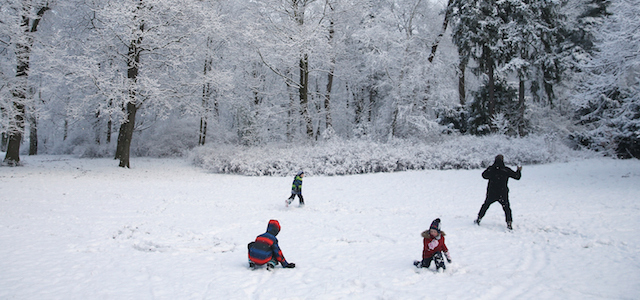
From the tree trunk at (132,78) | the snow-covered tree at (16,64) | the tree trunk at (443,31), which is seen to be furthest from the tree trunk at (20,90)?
the tree trunk at (443,31)

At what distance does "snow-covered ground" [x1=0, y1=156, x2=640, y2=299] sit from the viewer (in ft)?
14.5

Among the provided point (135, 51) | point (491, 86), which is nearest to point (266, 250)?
point (135, 51)

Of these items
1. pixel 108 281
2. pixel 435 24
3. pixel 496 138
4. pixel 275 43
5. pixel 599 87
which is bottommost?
pixel 108 281

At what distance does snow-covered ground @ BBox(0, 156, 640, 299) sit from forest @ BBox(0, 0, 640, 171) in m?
4.18

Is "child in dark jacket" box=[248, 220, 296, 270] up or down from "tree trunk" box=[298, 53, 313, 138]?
down

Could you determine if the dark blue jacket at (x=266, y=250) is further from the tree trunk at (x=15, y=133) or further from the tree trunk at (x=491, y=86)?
the tree trunk at (x=491, y=86)

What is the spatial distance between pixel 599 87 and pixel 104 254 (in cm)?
1661

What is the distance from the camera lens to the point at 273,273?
496cm

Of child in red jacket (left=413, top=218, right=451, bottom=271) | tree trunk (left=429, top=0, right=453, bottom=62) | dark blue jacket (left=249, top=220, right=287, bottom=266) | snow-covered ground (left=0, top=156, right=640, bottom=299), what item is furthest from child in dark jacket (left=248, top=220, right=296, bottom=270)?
tree trunk (left=429, top=0, right=453, bottom=62)

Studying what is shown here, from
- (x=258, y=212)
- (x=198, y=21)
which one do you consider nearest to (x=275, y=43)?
(x=198, y=21)

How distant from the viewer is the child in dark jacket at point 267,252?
4.95m

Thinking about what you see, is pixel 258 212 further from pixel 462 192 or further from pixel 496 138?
pixel 496 138

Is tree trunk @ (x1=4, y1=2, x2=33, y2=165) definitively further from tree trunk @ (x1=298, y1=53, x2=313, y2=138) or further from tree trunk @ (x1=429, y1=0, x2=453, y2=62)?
tree trunk @ (x1=429, y1=0, x2=453, y2=62)

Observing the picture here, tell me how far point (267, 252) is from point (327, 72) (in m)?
16.5
